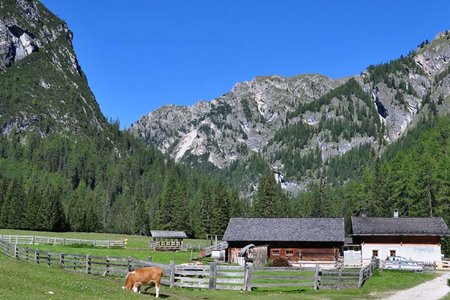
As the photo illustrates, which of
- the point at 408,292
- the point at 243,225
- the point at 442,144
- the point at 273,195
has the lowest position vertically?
the point at 408,292

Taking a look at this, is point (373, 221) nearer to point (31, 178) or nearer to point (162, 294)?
point (162, 294)

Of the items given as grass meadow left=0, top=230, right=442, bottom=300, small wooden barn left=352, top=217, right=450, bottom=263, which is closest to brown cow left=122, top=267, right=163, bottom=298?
grass meadow left=0, top=230, right=442, bottom=300

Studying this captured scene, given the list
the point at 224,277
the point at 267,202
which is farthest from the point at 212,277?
the point at 267,202

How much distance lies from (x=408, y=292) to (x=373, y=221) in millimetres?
34362

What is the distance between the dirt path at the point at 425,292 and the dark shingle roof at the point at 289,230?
20871 millimetres

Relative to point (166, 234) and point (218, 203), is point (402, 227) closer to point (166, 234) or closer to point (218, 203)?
point (166, 234)

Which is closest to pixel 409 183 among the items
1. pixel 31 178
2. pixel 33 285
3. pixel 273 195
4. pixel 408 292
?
pixel 273 195

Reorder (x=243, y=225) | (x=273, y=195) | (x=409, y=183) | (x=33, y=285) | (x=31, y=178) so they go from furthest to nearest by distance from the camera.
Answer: (x=31, y=178)
(x=273, y=195)
(x=409, y=183)
(x=243, y=225)
(x=33, y=285)

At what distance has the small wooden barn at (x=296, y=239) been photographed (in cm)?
5694

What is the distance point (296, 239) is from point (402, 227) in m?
14.9

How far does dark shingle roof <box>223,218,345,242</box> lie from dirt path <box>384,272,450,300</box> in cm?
2087

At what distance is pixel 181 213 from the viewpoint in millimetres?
119875

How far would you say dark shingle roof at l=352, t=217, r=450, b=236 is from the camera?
195 feet

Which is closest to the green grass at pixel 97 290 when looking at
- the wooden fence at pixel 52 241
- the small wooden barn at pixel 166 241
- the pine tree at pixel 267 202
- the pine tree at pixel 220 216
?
the wooden fence at pixel 52 241
